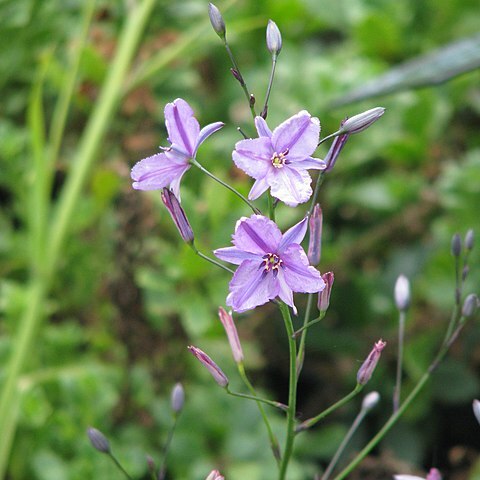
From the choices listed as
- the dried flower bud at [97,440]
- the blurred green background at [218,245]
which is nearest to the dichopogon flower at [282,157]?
the dried flower bud at [97,440]

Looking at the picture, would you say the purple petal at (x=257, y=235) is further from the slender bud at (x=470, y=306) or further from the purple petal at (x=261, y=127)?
the slender bud at (x=470, y=306)

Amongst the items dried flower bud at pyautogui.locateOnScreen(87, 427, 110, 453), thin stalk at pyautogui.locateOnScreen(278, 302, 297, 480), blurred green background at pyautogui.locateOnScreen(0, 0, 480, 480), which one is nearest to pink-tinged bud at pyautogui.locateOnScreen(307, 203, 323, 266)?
thin stalk at pyautogui.locateOnScreen(278, 302, 297, 480)

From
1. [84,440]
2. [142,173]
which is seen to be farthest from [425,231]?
[142,173]

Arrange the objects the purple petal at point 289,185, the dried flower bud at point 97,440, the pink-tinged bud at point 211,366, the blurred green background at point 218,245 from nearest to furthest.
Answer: the purple petal at point 289,185
the pink-tinged bud at point 211,366
the dried flower bud at point 97,440
the blurred green background at point 218,245

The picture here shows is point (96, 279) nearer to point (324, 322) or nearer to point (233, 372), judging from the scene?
point (233, 372)

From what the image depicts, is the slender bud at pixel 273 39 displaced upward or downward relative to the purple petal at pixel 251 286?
upward

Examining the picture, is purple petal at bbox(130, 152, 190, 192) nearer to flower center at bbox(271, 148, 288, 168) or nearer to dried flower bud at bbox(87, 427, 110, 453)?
flower center at bbox(271, 148, 288, 168)

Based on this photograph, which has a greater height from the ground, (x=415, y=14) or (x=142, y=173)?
(x=142, y=173)
